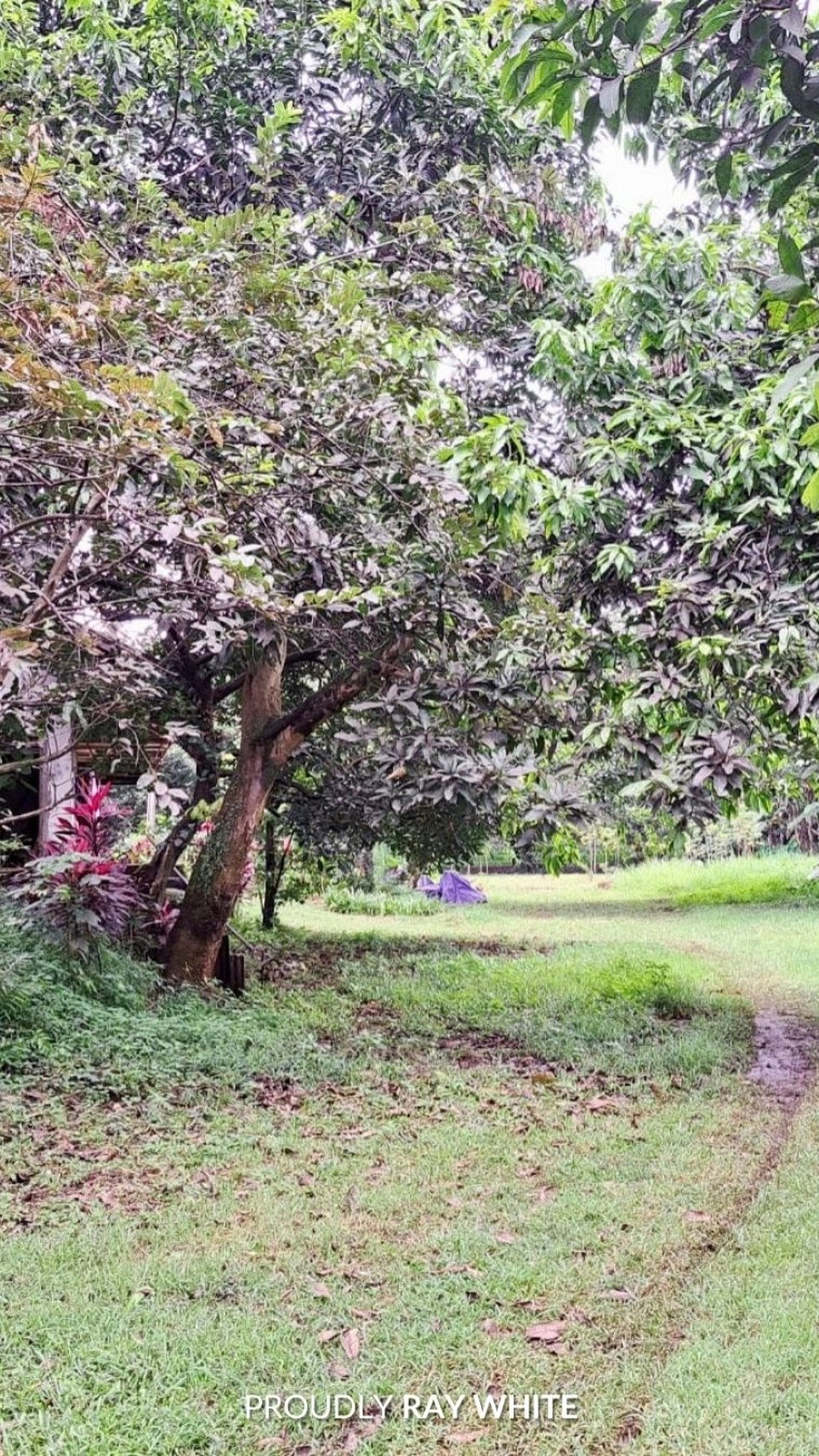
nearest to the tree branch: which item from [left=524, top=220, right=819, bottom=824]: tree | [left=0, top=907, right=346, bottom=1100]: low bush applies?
Answer: [left=524, top=220, right=819, bottom=824]: tree

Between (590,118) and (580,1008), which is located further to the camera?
(580,1008)

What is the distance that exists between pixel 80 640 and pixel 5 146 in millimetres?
1626

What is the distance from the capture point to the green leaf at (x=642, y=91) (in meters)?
1.54

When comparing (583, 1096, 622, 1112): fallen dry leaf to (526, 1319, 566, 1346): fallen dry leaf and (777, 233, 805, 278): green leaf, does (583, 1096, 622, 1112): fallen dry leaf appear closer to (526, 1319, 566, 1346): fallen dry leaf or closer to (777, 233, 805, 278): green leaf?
(526, 1319, 566, 1346): fallen dry leaf

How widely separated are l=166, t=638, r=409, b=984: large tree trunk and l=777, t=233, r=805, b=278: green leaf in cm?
454

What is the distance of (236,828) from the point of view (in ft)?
19.5

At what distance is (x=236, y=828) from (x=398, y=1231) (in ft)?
11.3

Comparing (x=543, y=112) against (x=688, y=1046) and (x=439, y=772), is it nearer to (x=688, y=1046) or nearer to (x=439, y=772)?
(x=439, y=772)

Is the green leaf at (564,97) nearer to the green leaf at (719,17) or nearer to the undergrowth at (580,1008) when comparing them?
the green leaf at (719,17)

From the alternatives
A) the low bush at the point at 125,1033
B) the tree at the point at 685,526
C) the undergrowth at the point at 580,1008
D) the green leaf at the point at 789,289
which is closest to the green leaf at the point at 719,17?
the green leaf at the point at 789,289

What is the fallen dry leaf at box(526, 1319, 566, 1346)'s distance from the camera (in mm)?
2160

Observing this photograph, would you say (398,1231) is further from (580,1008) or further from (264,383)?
(580,1008)

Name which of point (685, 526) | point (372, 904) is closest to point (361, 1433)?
point (685, 526)

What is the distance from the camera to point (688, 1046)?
5.04 meters
